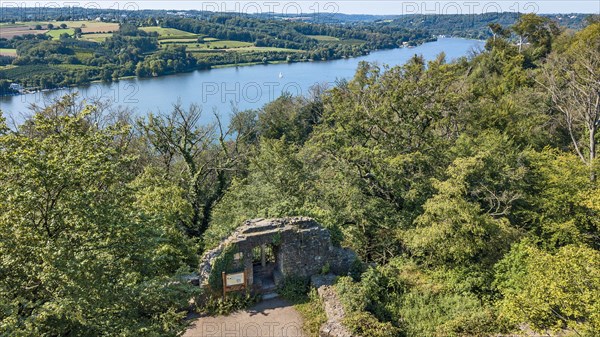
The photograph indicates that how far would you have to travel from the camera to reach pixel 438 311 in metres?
12.2

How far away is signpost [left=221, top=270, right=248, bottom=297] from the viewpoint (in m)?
12.7

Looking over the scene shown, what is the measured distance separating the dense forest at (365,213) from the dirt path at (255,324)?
2.73 feet

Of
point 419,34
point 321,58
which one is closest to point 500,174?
point 321,58

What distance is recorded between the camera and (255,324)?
11969 millimetres

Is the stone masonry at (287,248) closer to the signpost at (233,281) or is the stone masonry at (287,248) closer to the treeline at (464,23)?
the signpost at (233,281)

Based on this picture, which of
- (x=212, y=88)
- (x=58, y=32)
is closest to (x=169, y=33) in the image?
(x=58, y=32)

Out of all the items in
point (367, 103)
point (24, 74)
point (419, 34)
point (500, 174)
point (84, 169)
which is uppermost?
point (419, 34)

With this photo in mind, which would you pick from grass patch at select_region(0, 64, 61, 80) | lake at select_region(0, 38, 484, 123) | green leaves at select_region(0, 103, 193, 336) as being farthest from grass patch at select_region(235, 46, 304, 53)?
green leaves at select_region(0, 103, 193, 336)

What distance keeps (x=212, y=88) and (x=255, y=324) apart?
178 feet

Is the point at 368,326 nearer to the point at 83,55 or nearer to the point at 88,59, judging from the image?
the point at 88,59

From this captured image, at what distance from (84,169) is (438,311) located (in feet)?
34.5

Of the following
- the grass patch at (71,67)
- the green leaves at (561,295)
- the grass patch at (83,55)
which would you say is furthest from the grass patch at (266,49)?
the green leaves at (561,295)

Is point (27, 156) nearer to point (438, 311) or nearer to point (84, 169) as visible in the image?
point (84, 169)

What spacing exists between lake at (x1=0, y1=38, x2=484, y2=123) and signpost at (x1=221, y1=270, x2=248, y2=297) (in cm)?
3212
